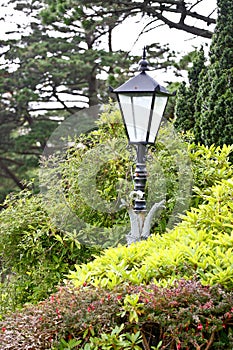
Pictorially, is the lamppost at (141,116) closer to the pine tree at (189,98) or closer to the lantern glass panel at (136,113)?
the lantern glass panel at (136,113)

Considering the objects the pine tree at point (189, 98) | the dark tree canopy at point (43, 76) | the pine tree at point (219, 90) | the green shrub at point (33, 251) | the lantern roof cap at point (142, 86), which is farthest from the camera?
Result: the dark tree canopy at point (43, 76)

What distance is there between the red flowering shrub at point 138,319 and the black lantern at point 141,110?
136cm

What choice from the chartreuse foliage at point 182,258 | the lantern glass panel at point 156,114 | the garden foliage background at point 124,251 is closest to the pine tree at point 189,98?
the garden foliage background at point 124,251

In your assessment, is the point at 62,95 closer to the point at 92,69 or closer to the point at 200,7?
the point at 92,69

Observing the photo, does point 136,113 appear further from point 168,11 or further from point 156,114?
Answer: point 168,11

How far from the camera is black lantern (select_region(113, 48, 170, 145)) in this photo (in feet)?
10.9

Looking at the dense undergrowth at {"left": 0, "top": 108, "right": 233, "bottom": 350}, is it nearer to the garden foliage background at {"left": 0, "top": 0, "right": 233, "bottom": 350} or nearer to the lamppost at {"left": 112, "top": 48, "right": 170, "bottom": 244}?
the garden foliage background at {"left": 0, "top": 0, "right": 233, "bottom": 350}

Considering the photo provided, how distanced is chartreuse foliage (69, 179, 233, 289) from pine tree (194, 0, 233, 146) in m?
2.76

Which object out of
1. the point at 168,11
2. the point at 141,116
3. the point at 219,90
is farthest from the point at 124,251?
the point at 168,11

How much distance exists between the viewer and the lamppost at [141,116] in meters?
3.33

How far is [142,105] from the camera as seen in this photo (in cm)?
335

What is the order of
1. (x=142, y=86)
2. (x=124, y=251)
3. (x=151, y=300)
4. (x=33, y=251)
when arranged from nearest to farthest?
(x=151, y=300) < (x=124, y=251) < (x=142, y=86) < (x=33, y=251)

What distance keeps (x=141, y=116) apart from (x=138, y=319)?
1.61 meters

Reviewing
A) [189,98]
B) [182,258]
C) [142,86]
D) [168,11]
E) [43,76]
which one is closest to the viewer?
[182,258]
